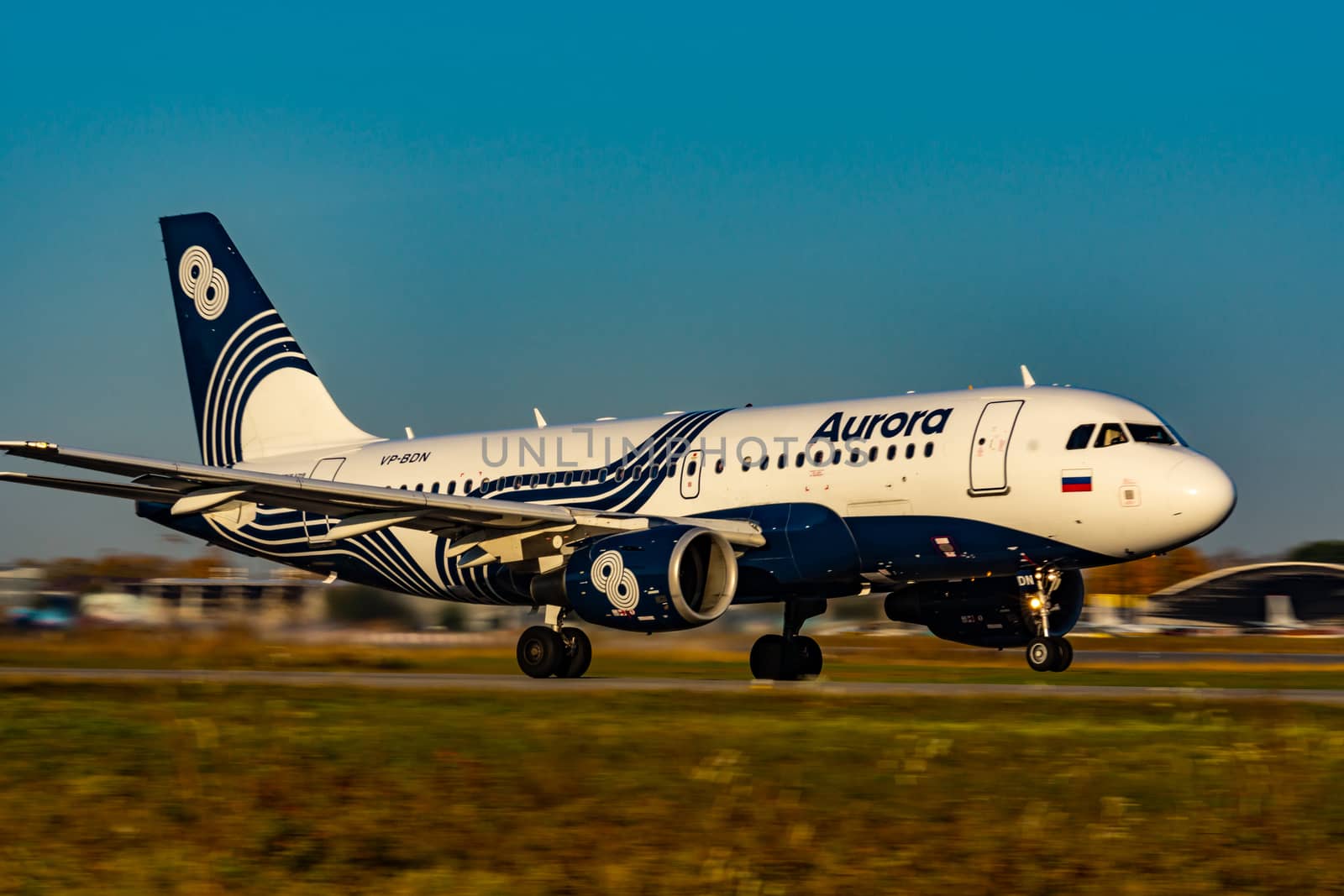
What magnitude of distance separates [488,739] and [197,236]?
21393mm

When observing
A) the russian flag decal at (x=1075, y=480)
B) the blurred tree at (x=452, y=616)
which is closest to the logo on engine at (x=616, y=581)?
the russian flag decal at (x=1075, y=480)

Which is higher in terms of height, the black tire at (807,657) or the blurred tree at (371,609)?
the blurred tree at (371,609)

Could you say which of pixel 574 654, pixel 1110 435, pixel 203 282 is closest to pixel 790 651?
pixel 574 654

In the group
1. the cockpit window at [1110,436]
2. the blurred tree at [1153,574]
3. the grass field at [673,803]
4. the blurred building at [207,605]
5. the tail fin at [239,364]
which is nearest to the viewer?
the grass field at [673,803]

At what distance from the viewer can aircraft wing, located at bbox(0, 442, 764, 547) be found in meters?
22.6

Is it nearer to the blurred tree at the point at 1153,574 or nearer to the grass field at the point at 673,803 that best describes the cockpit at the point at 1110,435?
the grass field at the point at 673,803

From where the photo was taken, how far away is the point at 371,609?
31.8 meters

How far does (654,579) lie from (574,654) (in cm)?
342

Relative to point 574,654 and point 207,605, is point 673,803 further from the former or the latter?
point 207,605

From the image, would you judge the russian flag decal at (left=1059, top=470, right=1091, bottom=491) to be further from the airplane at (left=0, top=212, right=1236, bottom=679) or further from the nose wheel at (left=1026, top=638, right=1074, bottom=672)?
the nose wheel at (left=1026, top=638, right=1074, bottom=672)

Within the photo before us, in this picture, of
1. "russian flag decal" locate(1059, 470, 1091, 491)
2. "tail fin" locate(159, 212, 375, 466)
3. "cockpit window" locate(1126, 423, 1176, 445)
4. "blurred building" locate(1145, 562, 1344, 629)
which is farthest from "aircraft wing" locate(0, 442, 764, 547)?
"blurred building" locate(1145, 562, 1344, 629)

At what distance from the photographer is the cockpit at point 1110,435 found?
21.2m

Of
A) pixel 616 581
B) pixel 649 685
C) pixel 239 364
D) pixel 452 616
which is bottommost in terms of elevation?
pixel 649 685

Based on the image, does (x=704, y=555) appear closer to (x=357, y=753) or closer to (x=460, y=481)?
(x=460, y=481)
